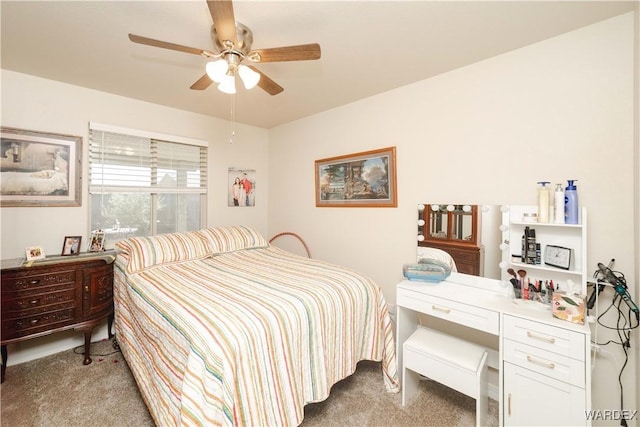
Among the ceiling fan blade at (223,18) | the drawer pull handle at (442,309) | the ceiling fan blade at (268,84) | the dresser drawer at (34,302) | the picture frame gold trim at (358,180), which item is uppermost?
the ceiling fan blade at (223,18)

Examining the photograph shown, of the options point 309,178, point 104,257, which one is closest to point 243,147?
point 309,178

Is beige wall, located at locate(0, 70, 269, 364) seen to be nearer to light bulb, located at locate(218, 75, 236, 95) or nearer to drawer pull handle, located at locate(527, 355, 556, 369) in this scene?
light bulb, located at locate(218, 75, 236, 95)

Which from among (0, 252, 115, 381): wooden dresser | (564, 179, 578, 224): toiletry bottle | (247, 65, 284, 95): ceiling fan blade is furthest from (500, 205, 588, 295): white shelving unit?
(0, 252, 115, 381): wooden dresser

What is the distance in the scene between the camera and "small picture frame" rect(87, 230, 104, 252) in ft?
8.74

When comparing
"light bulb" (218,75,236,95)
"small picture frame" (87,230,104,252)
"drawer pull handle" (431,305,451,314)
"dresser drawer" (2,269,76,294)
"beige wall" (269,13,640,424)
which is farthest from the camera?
"small picture frame" (87,230,104,252)

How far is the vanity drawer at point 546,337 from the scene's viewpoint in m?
1.37

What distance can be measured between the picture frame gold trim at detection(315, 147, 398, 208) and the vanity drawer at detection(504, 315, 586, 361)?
4.56 ft

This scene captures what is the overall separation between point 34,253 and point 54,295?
476 mm

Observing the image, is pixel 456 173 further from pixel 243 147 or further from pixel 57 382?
pixel 57 382

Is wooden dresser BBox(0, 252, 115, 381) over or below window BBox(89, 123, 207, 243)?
below

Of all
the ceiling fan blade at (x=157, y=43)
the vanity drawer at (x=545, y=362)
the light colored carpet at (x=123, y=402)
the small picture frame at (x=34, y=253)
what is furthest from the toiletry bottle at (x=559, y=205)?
the small picture frame at (x=34, y=253)

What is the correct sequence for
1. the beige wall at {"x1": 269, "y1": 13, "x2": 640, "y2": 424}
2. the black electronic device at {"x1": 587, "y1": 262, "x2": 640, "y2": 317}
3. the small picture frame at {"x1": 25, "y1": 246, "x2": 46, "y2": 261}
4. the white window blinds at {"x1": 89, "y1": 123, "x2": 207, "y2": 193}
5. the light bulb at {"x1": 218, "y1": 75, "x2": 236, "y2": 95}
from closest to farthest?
1. the black electronic device at {"x1": 587, "y1": 262, "x2": 640, "y2": 317}
2. the beige wall at {"x1": 269, "y1": 13, "x2": 640, "y2": 424}
3. the light bulb at {"x1": 218, "y1": 75, "x2": 236, "y2": 95}
4. the small picture frame at {"x1": 25, "y1": 246, "x2": 46, "y2": 261}
5. the white window blinds at {"x1": 89, "y1": 123, "x2": 207, "y2": 193}

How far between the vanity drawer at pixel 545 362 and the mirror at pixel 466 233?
0.56 m

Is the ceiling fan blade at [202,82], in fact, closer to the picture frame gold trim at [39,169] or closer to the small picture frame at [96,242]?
the picture frame gold trim at [39,169]
